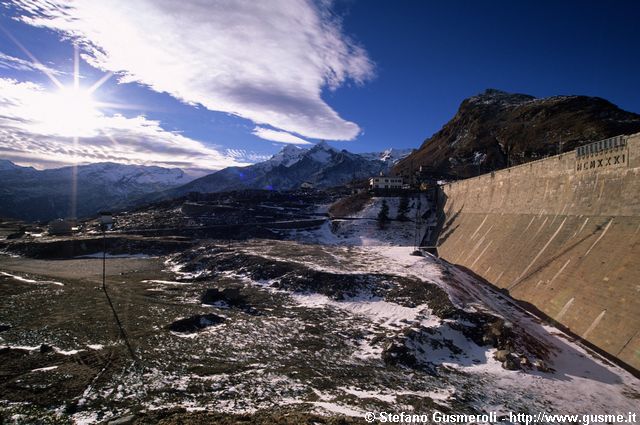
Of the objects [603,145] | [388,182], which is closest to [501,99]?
[388,182]

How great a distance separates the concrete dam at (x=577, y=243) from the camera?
27.3 meters

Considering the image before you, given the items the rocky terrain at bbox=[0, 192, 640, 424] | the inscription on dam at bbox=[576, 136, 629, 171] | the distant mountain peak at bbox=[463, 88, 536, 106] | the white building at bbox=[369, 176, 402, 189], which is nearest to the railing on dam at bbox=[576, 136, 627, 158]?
the inscription on dam at bbox=[576, 136, 629, 171]

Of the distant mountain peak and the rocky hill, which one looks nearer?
the rocky hill

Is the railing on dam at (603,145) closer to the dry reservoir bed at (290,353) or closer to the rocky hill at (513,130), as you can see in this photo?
the dry reservoir bed at (290,353)

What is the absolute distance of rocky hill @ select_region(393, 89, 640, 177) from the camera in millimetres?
109688

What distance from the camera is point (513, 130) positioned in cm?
14088

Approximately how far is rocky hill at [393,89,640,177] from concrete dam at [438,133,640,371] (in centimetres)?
6153

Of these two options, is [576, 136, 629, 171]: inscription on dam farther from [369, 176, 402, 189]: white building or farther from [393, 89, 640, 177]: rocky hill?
[369, 176, 402, 189]: white building

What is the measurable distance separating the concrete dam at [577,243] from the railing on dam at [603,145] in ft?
0.34

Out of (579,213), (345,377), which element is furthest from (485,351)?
(579,213)

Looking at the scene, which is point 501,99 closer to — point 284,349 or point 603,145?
point 603,145

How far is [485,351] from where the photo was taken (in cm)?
2839

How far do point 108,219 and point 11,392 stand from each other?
A: 357ft

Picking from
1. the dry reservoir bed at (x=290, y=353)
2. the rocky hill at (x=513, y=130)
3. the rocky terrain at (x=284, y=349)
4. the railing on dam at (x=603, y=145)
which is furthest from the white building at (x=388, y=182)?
the railing on dam at (x=603, y=145)
